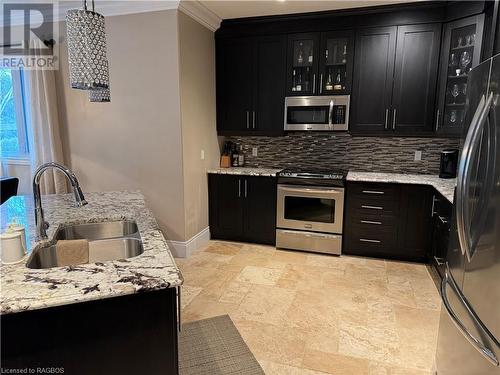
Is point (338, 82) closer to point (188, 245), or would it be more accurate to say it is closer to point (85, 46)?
point (188, 245)

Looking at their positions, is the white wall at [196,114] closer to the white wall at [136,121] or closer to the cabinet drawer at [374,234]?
the white wall at [136,121]

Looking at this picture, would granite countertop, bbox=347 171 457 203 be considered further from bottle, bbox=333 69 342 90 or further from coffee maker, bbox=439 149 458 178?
bottle, bbox=333 69 342 90

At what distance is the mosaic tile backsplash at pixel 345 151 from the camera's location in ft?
13.0

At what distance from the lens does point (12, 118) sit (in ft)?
14.6

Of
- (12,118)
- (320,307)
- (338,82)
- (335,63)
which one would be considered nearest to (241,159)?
(338,82)

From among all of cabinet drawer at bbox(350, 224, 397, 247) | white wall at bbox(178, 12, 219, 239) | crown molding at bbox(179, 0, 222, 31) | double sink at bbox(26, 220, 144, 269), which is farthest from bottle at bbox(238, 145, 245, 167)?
double sink at bbox(26, 220, 144, 269)

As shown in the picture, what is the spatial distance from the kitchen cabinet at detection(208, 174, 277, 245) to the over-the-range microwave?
76 cm

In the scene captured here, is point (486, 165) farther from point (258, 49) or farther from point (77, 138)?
point (77, 138)

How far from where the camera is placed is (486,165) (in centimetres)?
136

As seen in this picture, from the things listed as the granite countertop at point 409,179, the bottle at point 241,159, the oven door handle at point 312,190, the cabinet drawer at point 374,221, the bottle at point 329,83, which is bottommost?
the cabinet drawer at point 374,221

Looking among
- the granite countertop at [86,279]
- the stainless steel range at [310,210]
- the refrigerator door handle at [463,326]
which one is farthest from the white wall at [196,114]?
the refrigerator door handle at [463,326]

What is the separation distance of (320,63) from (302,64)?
211mm

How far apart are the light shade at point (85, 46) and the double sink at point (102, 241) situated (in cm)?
81

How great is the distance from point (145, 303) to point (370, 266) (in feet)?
9.66
